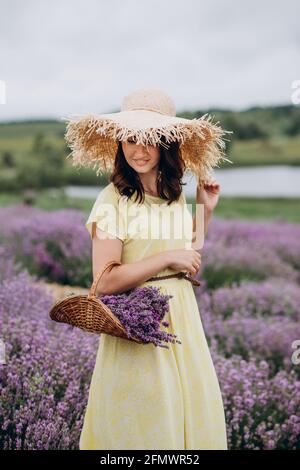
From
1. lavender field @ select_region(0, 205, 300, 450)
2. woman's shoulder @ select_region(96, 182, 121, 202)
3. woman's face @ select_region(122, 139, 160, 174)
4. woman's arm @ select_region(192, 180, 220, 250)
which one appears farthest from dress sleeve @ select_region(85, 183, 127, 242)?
lavender field @ select_region(0, 205, 300, 450)

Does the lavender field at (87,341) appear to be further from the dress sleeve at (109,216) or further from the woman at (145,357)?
the dress sleeve at (109,216)

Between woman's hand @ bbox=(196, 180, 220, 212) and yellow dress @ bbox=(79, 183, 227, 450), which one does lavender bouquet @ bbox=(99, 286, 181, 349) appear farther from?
woman's hand @ bbox=(196, 180, 220, 212)

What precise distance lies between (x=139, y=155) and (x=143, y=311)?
563mm

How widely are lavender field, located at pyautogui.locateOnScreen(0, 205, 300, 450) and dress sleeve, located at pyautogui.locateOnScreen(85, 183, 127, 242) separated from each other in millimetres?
937

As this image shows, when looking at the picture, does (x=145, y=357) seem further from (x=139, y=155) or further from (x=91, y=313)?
(x=139, y=155)

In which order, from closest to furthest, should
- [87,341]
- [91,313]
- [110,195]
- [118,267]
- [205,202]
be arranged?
[91,313] < [118,267] < [110,195] < [205,202] < [87,341]

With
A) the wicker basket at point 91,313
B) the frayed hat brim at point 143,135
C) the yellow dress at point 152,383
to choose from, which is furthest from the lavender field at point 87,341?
the frayed hat brim at point 143,135

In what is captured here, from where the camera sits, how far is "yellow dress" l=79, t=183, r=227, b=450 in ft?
7.46

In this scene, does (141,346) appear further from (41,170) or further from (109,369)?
(41,170)

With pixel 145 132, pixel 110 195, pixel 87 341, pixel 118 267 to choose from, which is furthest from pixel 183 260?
pixel 87 341

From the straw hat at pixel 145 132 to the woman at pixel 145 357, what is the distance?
53mm

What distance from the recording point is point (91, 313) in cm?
212

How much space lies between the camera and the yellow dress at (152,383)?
2273 mm
